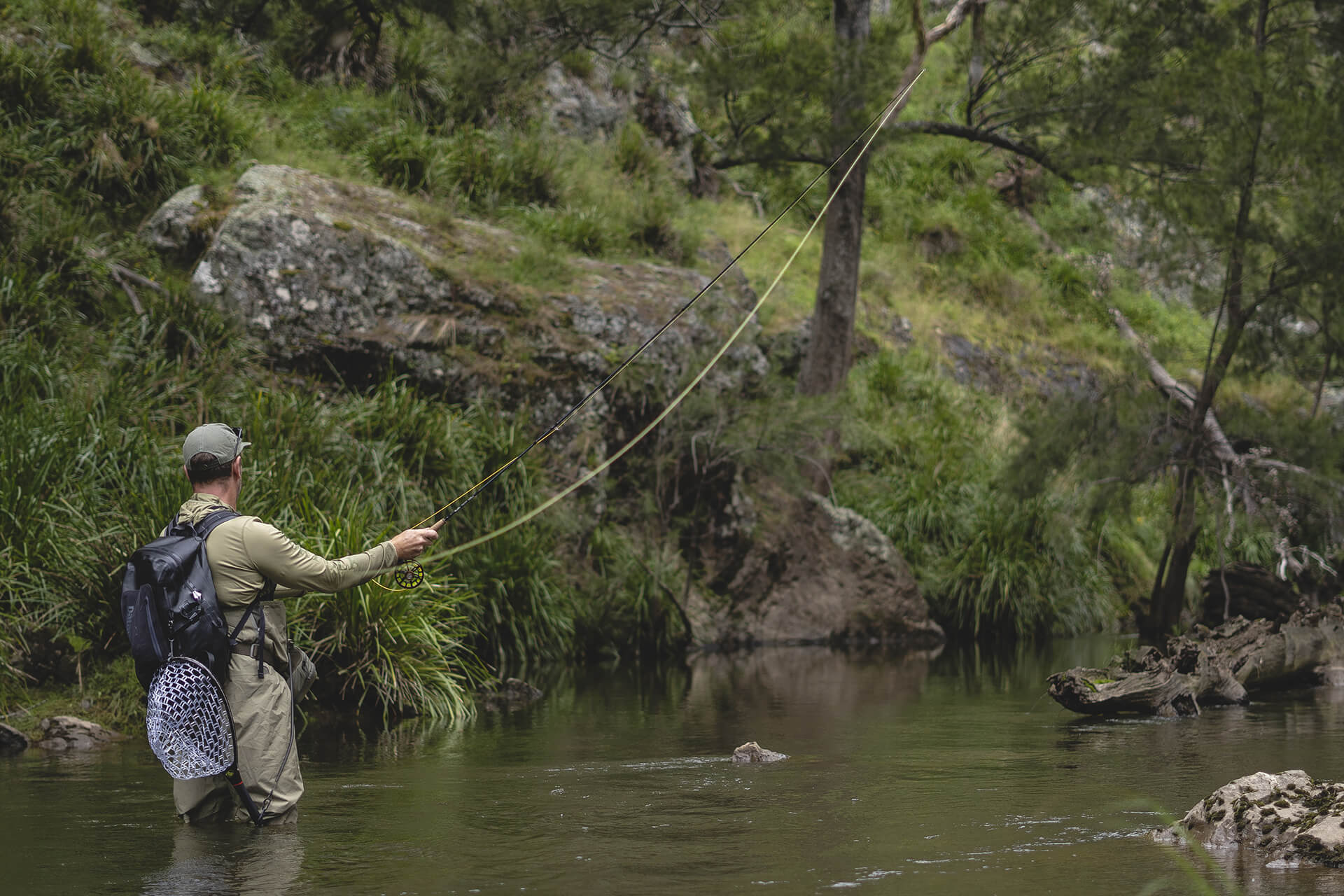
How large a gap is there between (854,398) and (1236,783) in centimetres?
1221

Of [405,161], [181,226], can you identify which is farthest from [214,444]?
[405,161]

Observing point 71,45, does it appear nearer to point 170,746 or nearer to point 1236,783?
point 170,746

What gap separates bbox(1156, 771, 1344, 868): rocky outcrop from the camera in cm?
382

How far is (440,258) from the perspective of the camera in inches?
492

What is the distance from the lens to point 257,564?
474 cm

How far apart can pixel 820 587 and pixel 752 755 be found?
7.33 metres

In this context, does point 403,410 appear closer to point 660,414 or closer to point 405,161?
point 660,414

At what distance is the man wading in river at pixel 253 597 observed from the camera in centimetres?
473

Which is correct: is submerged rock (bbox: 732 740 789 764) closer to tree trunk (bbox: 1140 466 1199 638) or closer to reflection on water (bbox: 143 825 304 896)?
reflection on water (bbox: 143 825 304 896)

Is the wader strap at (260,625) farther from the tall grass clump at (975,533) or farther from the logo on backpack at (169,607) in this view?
the tall grass clump at (975,533)

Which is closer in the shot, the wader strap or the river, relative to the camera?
the river

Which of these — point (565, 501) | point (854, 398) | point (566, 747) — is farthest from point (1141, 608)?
point (566, 747)

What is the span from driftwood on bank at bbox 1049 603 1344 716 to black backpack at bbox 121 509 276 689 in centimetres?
468

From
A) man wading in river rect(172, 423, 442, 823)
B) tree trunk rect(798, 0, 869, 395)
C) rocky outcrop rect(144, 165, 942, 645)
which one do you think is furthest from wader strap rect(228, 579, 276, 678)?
tree trunk rect(798, 0, 869, 395)
